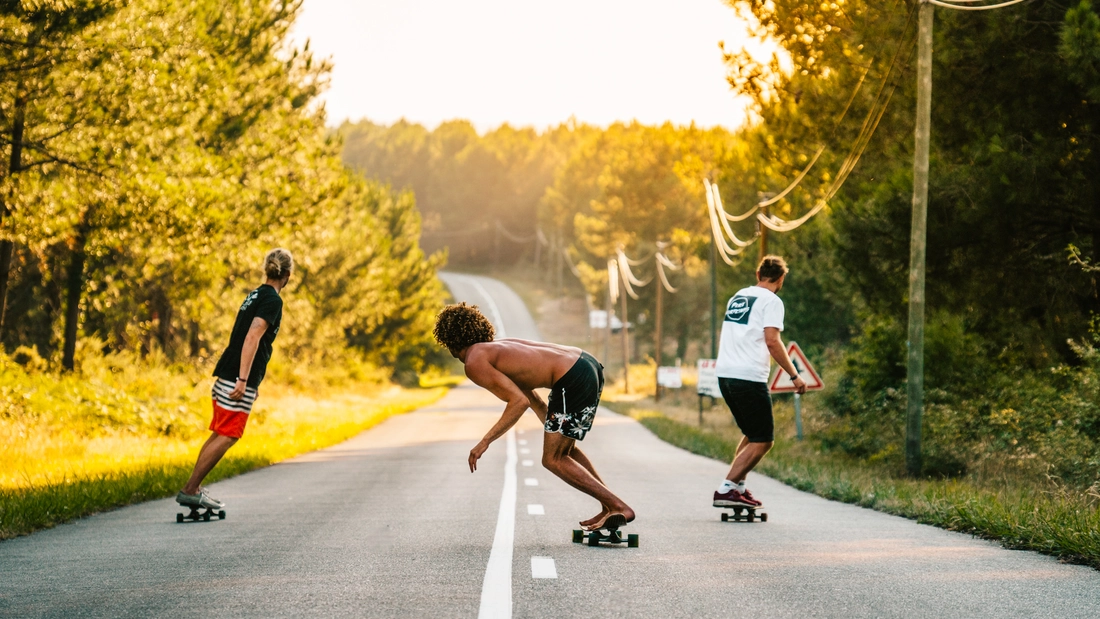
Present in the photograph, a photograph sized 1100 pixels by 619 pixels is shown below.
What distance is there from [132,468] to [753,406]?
7.66m

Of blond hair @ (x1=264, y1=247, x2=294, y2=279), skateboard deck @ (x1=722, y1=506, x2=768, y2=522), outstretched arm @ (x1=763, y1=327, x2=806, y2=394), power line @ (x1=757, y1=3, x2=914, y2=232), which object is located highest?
power line @ (x1=757, y1=3, x2=914, y2=232)

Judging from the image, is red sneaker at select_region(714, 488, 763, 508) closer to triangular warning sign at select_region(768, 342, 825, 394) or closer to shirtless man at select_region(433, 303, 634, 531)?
shirtless man at select_region(433, 303, 634, 531)

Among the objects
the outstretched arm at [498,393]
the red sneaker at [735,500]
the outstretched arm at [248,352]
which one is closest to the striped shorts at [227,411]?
the outstretched arm at [248,352]

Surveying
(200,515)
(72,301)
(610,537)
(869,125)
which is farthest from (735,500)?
(72,301)

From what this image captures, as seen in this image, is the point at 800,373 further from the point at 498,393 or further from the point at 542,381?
the point at 498,393

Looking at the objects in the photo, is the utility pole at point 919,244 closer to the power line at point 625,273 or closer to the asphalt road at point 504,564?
the asphalt road at point 504,564

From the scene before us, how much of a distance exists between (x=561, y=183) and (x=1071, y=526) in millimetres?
109453

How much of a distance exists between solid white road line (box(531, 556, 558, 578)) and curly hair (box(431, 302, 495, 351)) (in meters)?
1.41

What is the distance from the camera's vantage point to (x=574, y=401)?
7.55m

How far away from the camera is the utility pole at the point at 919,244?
50.2 ft

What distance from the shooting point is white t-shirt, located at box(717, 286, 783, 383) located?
9594 millimetres

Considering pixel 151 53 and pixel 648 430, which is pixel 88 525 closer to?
pixel 151 53

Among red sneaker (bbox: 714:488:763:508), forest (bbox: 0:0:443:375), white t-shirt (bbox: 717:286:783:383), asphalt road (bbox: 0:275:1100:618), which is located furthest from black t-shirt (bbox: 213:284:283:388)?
forest (bbox: 0:0:443:375)

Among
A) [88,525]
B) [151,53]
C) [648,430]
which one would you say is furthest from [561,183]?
[88,525]
